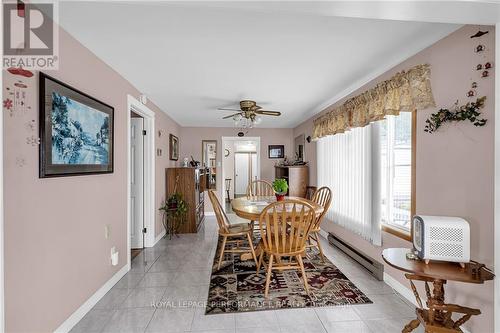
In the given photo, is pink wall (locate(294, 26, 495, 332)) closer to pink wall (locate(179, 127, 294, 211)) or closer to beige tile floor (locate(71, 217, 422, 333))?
beige tile floor (locate(71, 217, 422, 333))

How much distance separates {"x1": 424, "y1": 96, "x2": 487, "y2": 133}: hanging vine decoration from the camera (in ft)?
5.06

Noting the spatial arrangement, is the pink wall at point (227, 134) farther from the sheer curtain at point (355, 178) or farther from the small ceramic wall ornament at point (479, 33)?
the small ceramic wall ornament at point (479, 33)

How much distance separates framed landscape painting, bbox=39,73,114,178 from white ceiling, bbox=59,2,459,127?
49cm

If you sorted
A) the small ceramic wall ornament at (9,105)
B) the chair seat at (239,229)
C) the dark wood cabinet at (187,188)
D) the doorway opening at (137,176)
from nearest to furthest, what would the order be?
1. the small ceramic wall ornament at (9,105)
2. the chair seat at (239,229)
3. the doorway opening at (137,176)
4. the dark wood cabinet at (187,188)

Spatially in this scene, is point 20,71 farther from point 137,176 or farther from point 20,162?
point 137,176

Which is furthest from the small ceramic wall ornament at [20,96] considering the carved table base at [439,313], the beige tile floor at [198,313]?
the carved table base at [439,313]

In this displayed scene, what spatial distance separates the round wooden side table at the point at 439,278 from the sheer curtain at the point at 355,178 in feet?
3.22

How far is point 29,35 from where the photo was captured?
145cm

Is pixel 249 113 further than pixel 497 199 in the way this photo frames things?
Yes

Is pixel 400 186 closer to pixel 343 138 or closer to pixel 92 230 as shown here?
A: pixel 343 138

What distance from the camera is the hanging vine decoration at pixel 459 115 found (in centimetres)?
154

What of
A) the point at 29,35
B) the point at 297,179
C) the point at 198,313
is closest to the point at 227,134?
the point at 297,179

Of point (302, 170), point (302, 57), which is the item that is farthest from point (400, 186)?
point (302, 170)

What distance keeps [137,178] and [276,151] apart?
3.62m
